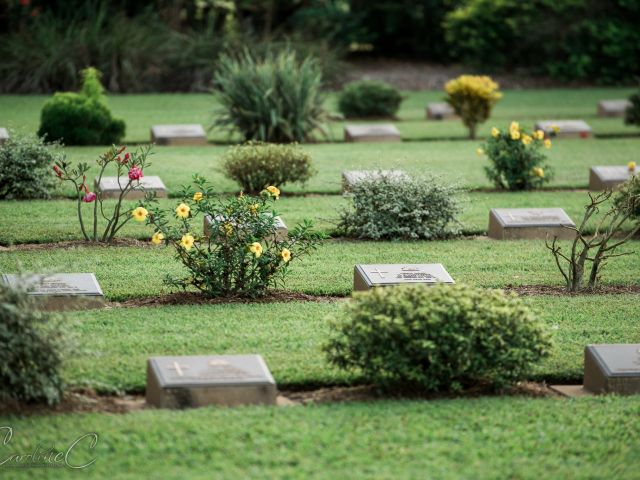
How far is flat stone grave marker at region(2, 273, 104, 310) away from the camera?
757cm

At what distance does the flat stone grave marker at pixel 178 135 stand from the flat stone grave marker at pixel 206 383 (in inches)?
414

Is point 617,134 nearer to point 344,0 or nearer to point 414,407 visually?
point 344,0

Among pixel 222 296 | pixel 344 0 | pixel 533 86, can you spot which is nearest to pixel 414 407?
pixel 222 296

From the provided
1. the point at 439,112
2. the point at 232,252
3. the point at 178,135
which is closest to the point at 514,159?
the point at 178,135

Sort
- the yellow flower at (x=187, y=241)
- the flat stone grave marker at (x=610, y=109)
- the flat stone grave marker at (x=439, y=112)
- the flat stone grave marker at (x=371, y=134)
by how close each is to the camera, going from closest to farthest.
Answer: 1. the yellow flower at (x=187, y=241)
2. the flat stone grave marker at (x=371, y=134)
3. the flat stone grave marker at (x=439, y=112)
4. the flat stone grave marker at (x=610, y=109)

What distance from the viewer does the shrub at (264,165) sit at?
12352 mm

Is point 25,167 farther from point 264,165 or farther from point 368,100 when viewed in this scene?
point 368,100

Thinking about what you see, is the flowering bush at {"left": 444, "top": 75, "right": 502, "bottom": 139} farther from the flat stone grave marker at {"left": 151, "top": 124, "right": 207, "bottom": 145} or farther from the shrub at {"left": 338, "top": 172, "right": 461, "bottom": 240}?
the shrub at {"left": 338, "top": 172, "right": 461, "bottom": 240}

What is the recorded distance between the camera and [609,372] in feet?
21.4

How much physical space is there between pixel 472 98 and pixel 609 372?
11.7 m

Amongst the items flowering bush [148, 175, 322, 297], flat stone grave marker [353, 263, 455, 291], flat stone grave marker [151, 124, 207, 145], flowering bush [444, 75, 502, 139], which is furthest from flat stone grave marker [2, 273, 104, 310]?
flowering bush [444, 75, 502, 139]

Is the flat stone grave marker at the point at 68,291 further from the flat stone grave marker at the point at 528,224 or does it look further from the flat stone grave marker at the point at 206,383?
the flat stone grave marker at the point at 528,224

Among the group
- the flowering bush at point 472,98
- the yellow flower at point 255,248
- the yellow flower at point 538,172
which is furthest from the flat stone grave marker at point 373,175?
the flowering bush at point 472,98

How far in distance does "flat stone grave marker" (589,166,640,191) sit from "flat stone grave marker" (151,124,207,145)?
5840 mm
